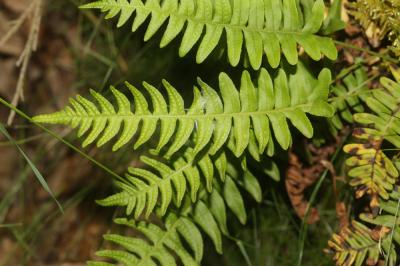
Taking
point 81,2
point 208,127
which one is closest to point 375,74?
point 208,127

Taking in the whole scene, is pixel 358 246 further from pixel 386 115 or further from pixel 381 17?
pixel 381 17

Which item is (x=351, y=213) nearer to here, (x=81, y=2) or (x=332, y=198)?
(x=332, y=198)

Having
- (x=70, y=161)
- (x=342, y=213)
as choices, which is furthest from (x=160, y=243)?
(x=70, y=161)

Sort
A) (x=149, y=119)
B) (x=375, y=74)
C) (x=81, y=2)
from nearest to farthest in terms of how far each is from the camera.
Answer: (x=149, y=119), (x=375, y=74), (x=81, y=2)

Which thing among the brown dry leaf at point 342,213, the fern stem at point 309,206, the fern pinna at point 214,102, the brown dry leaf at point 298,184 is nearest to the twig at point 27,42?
the fern pinna at point 214,102

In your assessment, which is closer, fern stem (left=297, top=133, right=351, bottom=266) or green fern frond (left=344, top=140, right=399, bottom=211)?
green fern frond (left=344, top=140, right=399, bottom=211)

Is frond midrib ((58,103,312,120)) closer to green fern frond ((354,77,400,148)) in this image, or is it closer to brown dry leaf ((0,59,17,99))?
green fern frond ((354,77,400,148))

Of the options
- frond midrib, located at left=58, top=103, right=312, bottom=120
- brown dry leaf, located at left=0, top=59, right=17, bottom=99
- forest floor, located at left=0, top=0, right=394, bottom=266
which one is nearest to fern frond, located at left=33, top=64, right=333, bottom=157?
frond midrib, located at left=58, top=103, right=312, bottom=120

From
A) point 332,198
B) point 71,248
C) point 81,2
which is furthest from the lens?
point 71,248
